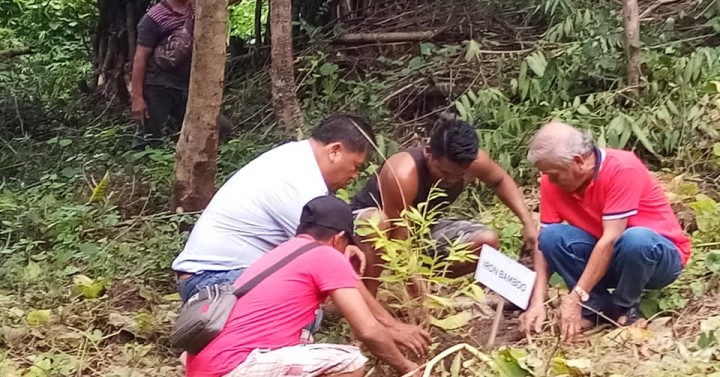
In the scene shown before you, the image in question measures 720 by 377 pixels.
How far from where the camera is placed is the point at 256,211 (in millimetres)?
3809

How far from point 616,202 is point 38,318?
8.45ft

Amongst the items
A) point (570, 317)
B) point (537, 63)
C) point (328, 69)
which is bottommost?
point (570, 317)

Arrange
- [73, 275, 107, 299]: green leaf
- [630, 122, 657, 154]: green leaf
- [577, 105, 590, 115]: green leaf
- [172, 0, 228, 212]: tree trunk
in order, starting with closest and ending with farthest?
[73, 275, 107, 299]: green leaf < [172, 0, 228, 212]: tree trunk < [630, 122, 657, 154]: green leaf < [577, 105, 590, 115]: green leaf

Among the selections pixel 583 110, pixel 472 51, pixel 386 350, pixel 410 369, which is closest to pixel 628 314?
pixel 410 369

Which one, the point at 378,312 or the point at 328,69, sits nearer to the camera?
the point at 378,312

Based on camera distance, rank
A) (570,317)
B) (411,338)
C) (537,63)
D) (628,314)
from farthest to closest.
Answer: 1. (537,63)
2. (628,314)
3. (570,317)
4. (411,338)

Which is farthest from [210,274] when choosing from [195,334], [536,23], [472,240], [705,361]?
[536,23]

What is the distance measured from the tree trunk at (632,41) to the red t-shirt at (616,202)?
7.57 ft

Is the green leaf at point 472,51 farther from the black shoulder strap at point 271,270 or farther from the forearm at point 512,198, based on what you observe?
the black shoulder strap at point 271,270

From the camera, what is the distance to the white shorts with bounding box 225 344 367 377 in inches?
127

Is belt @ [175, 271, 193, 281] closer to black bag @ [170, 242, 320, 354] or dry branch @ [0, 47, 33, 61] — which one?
black bag @ [170, 242, 320, 354]

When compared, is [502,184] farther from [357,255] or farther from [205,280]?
[205,280]

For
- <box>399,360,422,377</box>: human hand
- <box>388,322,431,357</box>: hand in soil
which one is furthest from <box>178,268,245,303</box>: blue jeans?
<box>399,360,422,377</box>: human hand

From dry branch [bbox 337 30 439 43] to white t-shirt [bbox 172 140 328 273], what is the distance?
13.7 ft
